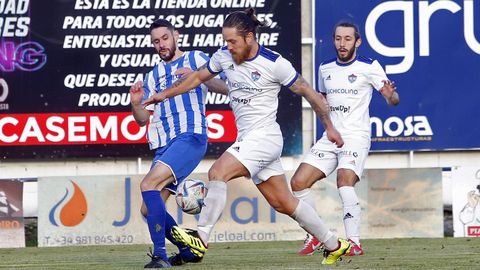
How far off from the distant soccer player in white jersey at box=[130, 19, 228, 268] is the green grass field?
0.37 metres

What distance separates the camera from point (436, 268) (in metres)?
9.93

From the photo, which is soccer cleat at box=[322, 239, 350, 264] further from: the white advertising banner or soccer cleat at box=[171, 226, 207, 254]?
the white advertising banner

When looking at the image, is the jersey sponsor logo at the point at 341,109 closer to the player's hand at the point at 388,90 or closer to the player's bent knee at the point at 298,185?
the player's hand at the point at 388,90

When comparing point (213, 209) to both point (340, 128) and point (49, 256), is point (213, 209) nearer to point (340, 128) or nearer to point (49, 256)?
point (340, 128)

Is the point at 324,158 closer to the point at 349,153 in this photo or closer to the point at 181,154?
the point at 349,153

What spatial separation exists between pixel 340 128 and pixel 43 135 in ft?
18.0

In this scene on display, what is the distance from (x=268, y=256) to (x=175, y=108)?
2009mm

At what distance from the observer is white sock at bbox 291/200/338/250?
32.4ft

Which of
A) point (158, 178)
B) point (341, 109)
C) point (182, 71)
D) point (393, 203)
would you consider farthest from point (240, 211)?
point (158, 178)

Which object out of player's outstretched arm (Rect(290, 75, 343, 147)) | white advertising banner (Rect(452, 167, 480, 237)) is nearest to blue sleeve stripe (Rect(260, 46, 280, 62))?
player's outstretched arm (Rect(290, 75, 343, 147))

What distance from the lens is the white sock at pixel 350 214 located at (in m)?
11.7

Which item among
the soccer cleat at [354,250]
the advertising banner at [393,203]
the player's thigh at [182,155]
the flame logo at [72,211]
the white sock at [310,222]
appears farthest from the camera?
the advertising banner at [393,203]

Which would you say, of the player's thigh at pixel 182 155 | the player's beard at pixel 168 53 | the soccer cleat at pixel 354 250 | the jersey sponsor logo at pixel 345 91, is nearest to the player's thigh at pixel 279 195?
the player's thigh at pixel 182 155

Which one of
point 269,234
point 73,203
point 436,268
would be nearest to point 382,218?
point 269,234
